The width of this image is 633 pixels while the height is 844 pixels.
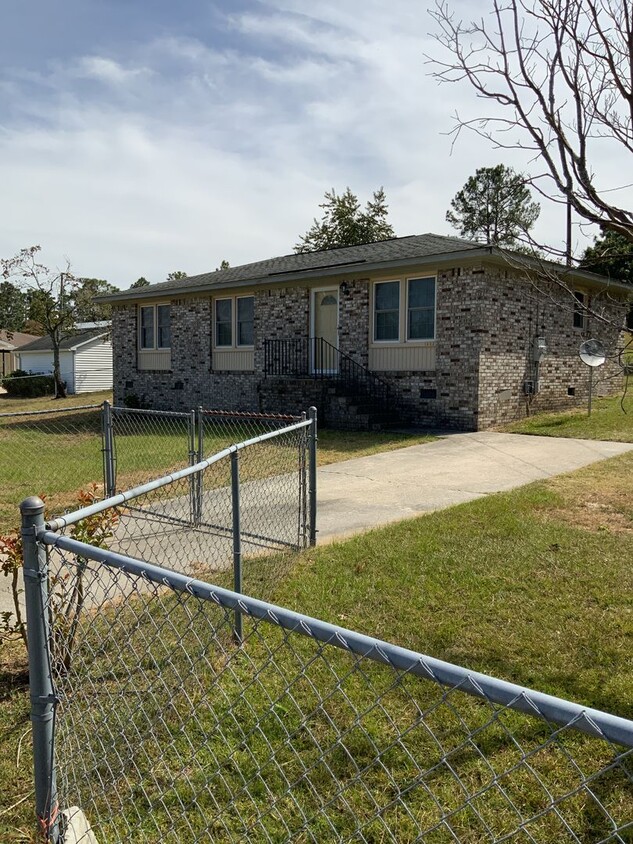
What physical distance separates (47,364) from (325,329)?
27.4 m

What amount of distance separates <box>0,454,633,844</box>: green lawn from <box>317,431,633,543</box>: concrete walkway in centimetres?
99

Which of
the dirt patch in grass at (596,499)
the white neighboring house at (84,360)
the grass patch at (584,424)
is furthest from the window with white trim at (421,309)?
the white neighboring house at (84,360)

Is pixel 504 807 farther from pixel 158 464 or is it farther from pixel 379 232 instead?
pixel 379 232

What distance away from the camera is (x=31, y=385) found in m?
33.2

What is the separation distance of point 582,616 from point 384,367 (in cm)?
1127

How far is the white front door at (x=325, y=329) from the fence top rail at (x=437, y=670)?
572 inches

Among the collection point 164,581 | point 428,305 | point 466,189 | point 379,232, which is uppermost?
point 466,189

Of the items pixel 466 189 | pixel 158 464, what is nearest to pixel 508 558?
pixel 158 464

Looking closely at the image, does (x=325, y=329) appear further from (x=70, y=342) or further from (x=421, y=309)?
(x=70, y=342)

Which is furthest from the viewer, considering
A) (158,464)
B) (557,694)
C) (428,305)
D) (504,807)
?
(428,305)

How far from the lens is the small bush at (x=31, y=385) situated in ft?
108

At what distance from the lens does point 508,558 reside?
5336mm

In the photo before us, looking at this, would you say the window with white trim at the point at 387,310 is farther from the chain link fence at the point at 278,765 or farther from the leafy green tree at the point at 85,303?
the leafy green tree at the point at 85,303

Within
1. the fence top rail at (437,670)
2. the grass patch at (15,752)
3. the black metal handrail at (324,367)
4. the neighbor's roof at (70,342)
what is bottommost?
the grass patch at (15,752)
